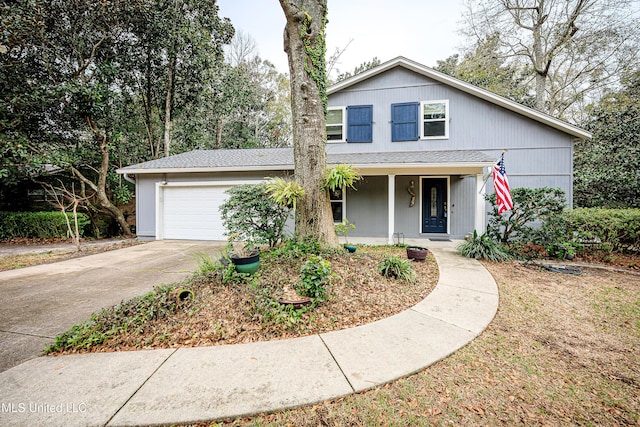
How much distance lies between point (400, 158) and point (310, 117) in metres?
4.16

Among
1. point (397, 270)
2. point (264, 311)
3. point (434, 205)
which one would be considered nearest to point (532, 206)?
point (434, 205)

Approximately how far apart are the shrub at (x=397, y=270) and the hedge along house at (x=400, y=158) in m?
3.64

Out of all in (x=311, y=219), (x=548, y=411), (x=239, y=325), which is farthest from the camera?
(x=311, y=219)

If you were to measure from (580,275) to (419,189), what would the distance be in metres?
4.93

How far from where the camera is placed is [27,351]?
2.59 meters

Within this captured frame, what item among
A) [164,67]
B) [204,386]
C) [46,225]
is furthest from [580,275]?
[164,67]

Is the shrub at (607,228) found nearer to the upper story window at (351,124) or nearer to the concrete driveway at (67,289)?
the upper story window at (351,124)

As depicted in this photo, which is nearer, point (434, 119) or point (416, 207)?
point (434, 119)

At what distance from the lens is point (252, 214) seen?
16.9ft

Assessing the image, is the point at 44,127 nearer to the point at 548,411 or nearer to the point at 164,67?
the point at 164,67

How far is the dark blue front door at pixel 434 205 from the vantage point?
364 inches

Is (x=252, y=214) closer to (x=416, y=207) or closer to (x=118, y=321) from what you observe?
(x=118, y=321)

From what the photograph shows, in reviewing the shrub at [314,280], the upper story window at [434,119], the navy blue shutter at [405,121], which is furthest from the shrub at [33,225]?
the upper story window at [434,119]

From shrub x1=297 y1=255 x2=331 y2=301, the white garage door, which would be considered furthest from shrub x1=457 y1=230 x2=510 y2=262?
the white garage door
